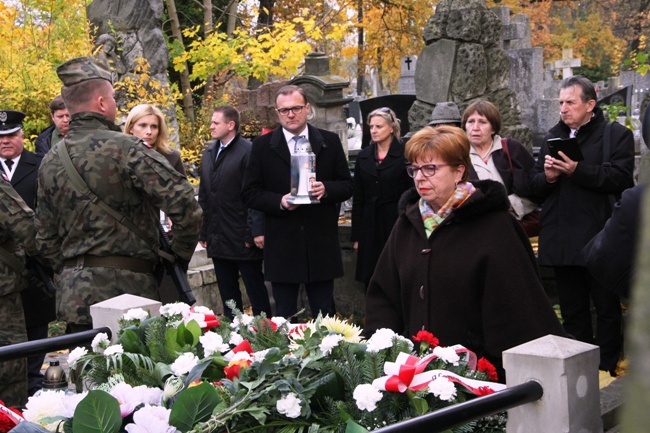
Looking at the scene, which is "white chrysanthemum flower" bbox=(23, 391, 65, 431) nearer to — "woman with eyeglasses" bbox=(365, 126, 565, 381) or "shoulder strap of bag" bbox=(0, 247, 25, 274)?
"woman with eyeglasses" bbox=(365, 126, 565, 381)

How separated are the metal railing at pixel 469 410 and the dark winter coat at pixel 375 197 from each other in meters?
4.61

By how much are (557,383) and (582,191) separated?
3748mm

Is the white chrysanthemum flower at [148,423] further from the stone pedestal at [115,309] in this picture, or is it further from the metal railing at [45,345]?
the stone pedestal at [115,309]

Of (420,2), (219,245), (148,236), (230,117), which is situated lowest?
(219,245)

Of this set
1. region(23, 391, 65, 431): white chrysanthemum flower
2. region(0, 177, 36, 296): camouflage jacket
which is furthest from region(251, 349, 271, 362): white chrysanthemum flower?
region(0, 177, 36, 296): camouflage jacket

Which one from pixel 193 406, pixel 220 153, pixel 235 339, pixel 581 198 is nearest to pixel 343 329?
pixel 235 339

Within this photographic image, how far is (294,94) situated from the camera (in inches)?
261

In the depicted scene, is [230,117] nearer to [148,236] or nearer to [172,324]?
[148,236]

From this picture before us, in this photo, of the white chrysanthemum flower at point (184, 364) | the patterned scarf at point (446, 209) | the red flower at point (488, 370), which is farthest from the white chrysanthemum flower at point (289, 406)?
the patterned scarf at point (446, 209)

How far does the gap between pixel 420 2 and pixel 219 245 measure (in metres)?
20.8

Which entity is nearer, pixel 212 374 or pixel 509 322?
pixel 212 374

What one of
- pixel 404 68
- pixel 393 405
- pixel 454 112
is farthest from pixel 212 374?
pixel 404 68

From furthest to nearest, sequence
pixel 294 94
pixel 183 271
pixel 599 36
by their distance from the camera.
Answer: pixel 599 36
pixel 294 94
pixel 183 271

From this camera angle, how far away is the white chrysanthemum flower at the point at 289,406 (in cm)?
261
